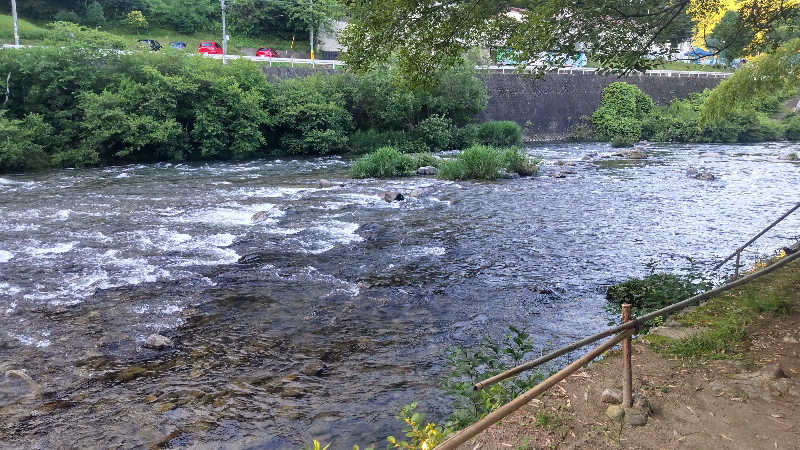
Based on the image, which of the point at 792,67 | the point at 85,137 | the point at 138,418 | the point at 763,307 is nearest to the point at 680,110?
the point at 792,67

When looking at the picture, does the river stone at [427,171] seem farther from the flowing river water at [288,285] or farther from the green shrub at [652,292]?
the green shrub at [652,292]

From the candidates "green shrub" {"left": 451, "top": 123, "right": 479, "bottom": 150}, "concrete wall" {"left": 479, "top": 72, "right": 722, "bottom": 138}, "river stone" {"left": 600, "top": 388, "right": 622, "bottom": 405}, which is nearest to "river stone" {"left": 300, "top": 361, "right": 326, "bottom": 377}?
"river stone" {"left": 600, "top": 388, "right": 622, "bottom": 405}

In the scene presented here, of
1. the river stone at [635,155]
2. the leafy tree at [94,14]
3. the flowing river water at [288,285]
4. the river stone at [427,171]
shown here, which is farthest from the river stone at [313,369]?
the leafy tree at [94,14]

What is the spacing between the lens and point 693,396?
15.3 ft

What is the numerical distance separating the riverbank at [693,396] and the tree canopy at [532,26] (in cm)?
467

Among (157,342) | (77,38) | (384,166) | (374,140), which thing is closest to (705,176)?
(384,166)

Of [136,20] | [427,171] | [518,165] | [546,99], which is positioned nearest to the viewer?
[518,165]

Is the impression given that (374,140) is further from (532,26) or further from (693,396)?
(693,396)

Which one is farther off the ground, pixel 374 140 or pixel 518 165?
pixel 374 140

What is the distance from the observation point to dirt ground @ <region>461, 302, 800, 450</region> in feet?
13.4

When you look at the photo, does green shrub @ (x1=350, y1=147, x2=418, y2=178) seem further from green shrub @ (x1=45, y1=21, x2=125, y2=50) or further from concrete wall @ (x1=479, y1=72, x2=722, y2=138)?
concrete wall @ (x1=479, y1=72, x2=722, y2=138)

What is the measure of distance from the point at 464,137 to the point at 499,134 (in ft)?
→ 7.06

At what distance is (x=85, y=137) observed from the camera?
24406mm

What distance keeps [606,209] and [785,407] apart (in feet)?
43.2
